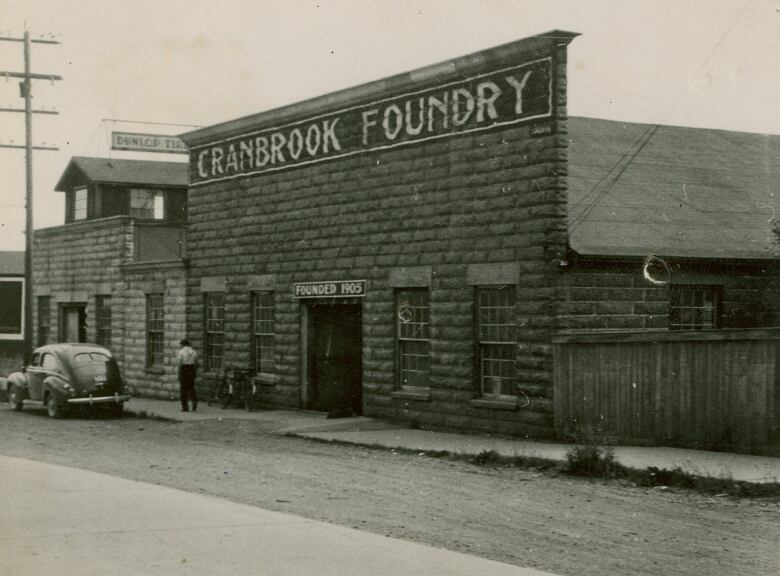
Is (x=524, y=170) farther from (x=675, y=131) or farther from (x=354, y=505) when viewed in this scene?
(x=354, y=505)

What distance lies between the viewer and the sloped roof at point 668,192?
55.8ft

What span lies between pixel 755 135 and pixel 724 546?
16.2 m

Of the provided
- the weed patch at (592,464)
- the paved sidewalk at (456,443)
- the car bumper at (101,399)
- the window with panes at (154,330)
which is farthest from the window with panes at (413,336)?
the window with panes at (154,330)

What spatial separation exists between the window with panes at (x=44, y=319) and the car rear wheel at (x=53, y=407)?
402 inches

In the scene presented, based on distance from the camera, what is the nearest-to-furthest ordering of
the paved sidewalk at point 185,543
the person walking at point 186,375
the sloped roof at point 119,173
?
the paved sidewalk at point 185,543 < the person walking at point 186,375 < the sloped roof at point 119,173

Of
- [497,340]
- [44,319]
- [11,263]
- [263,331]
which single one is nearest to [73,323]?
[44,319]

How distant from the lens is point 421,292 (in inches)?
763

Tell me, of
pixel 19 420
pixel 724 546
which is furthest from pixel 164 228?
pixel 724 546

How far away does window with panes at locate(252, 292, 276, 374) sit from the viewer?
2370 cm

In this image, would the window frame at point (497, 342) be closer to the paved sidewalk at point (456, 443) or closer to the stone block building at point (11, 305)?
the paved sidewalk at point (456, 443)

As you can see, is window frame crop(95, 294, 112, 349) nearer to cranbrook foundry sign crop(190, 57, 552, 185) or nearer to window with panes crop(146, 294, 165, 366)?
window with panes crop(146, 294, 165, 366)

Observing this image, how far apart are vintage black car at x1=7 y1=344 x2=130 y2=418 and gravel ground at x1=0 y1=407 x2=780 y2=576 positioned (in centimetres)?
616

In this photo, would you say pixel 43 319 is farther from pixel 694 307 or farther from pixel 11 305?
pixel 694 307

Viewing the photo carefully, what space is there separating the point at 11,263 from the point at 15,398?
29755 millimetres
